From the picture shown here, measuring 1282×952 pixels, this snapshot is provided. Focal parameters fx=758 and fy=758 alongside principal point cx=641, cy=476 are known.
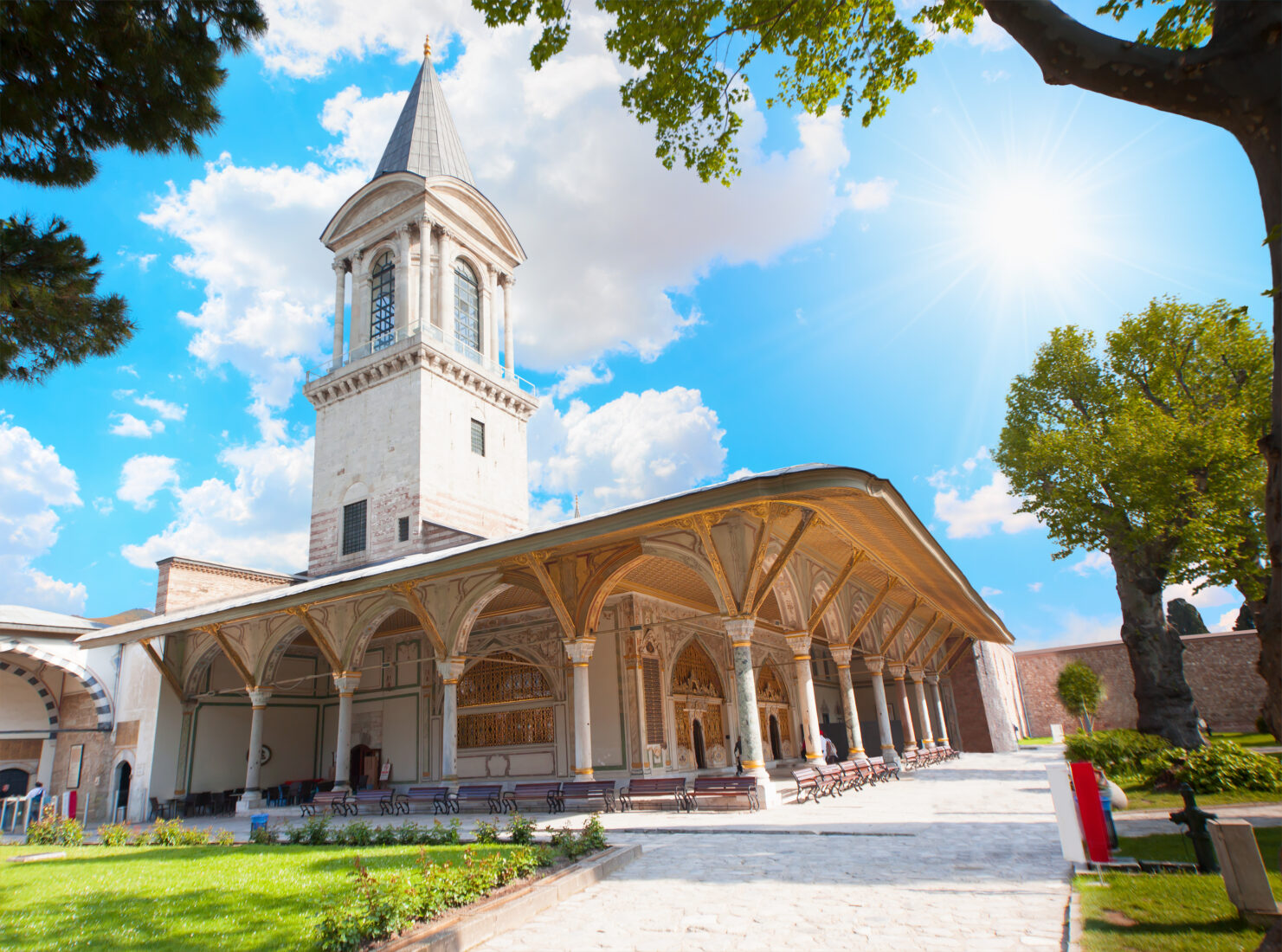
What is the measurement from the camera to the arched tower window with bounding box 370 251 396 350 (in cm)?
2673

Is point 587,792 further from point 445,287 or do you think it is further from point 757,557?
point 445,287

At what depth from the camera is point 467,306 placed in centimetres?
2778

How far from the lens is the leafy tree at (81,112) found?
4.59 meters

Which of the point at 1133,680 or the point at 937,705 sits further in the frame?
the point at 937,705

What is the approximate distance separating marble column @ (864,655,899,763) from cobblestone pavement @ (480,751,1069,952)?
8387 mm

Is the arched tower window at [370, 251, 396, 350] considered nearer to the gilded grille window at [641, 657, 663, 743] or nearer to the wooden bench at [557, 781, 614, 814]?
the gilded grille window at [641, 657, 663, 743]

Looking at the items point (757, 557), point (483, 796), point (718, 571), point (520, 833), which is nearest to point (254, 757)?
point (483, 796)

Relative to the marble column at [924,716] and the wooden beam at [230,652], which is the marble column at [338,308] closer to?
the wooden beam at [230,652]

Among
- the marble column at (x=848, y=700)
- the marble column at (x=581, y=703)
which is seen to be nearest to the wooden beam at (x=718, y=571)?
the marble column at (x=581, y=703)

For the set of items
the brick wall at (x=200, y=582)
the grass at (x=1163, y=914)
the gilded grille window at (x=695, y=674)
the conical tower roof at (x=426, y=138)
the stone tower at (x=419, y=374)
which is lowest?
the grass at (x=1163, y=914)

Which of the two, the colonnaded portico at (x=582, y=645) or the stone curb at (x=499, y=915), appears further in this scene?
the colonnaded portico at (x=582, y=645)

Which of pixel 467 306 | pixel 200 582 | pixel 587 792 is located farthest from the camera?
pixel 467 306

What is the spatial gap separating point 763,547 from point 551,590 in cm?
385

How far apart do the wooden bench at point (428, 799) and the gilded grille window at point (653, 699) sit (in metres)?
4.20
